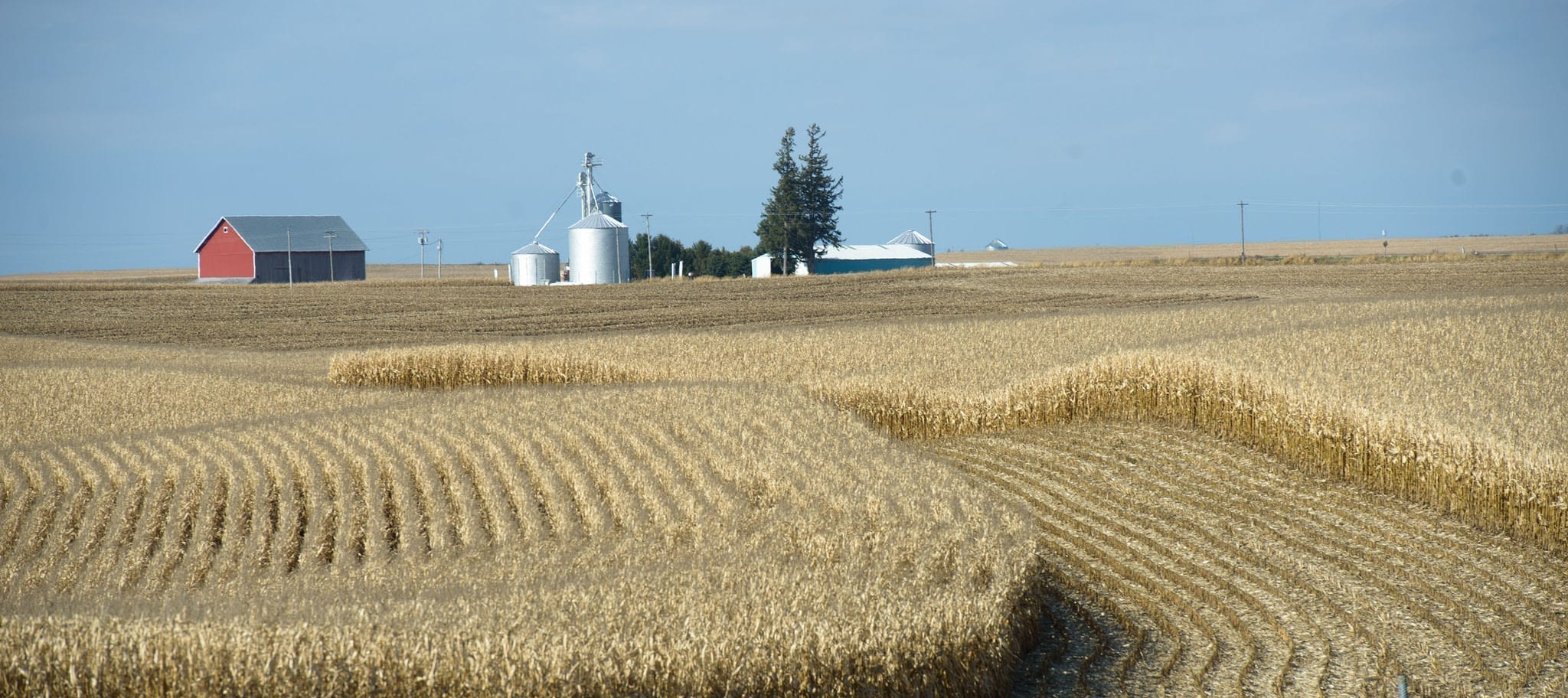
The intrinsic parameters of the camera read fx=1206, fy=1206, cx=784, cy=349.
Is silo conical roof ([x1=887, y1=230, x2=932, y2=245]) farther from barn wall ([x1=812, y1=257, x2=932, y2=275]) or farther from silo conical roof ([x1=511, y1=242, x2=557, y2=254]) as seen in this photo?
silo conical roof ([x1=511, y1=242, x2=557, y2=254])

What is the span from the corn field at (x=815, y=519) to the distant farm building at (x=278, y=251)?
4851cm

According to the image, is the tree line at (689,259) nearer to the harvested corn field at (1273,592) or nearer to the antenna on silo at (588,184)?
the antenna on silo at (588,184)

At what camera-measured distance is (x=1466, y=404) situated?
1245 cm

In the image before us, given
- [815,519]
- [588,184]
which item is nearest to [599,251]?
[588,184]

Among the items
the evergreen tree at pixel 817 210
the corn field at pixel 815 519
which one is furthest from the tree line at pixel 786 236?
the corn field at pixel 815 519

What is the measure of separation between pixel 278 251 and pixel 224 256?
12.1 ft

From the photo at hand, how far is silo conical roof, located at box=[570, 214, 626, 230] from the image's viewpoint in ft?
200

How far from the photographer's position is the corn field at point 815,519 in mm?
6035

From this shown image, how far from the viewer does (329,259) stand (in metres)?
72.1

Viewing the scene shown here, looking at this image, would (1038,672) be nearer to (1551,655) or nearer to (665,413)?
(1551,655)

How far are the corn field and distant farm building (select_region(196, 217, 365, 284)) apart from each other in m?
48.5

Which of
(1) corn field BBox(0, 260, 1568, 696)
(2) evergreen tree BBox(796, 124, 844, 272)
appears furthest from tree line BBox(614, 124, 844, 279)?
(1) corn field BBox(0, 260, 1568, 696)

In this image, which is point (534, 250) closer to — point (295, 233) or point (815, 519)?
point (295, 233)

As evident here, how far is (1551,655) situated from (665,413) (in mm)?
9324
